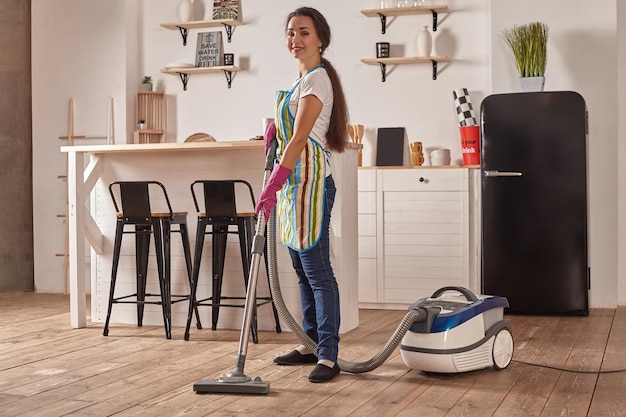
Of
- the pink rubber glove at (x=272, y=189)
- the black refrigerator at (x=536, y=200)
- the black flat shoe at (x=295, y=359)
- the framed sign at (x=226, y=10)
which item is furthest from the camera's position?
the framed sign at (x=226, y=10)

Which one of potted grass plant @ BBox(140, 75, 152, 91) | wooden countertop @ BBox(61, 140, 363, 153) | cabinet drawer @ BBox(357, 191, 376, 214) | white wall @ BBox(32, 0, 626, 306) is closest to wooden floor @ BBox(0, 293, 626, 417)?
wooden countertop @ BBox(61, 140, 363, 153)

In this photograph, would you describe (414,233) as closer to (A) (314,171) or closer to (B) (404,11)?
(B) (404,11)

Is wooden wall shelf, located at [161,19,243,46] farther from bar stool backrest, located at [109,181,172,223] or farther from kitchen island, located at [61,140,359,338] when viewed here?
bar stool backrest, located at [109,181,172,223]

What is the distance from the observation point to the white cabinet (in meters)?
5.80

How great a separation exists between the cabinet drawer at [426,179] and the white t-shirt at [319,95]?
7.53 feet

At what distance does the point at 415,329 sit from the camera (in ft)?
11.5

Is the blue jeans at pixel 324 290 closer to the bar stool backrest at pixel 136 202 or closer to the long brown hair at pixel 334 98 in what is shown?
the long brown hair at pixel 334 98

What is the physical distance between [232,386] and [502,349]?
3.94 ft

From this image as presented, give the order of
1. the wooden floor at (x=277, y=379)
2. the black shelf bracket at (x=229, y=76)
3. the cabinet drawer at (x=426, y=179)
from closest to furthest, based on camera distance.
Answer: the wooden floor at (x=277, y=379), the cabinet drawer at (x=426, y=179), the black shelf bracket at (x=229, y=76)

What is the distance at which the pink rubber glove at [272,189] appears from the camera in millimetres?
3383

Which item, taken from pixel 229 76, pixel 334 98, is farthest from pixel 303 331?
pixel 229 76

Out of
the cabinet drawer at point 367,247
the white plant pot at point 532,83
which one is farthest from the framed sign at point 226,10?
the white plant pot at point 532,83

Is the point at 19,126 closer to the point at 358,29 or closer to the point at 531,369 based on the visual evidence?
the point at 358,29

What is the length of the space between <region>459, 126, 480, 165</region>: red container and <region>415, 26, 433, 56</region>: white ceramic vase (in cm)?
67
